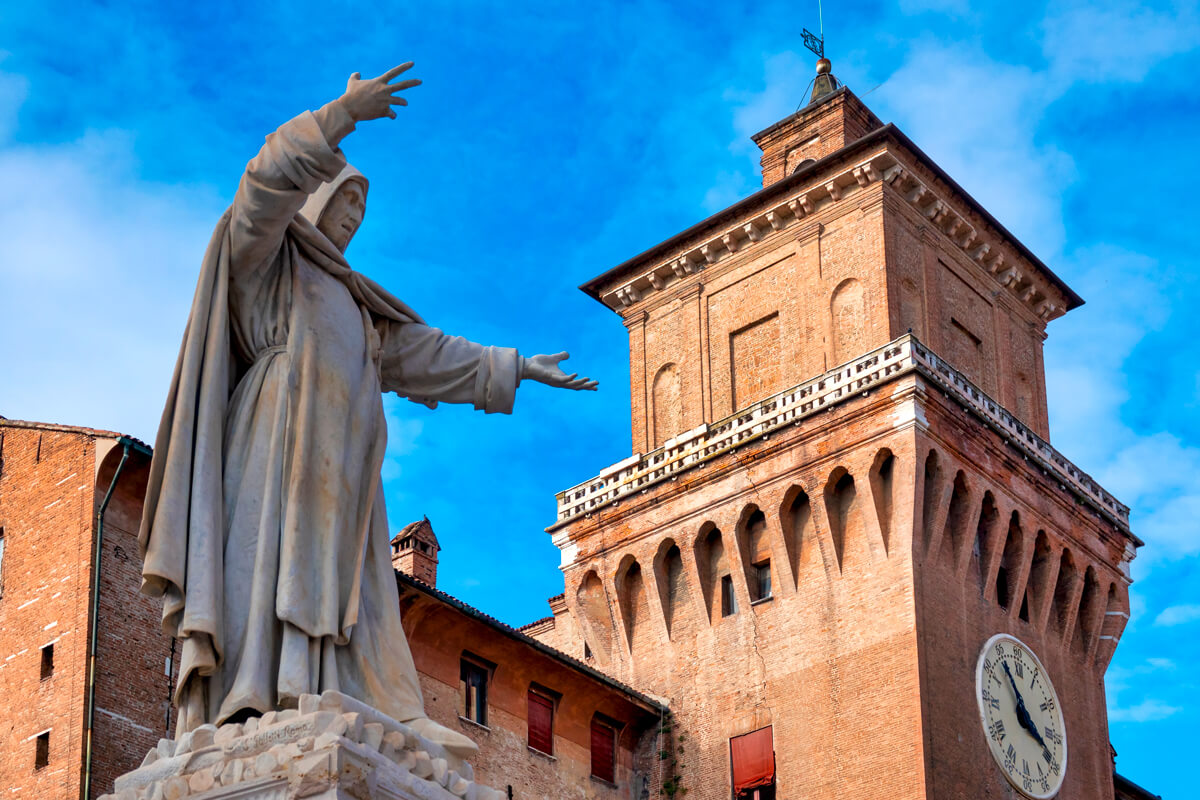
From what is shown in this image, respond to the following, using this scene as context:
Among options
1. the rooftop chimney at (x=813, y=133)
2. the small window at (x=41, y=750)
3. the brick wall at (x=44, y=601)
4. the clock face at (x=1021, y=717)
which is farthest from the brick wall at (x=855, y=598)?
the small window at (x=41, y=750)

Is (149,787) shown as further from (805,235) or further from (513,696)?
(805,235)

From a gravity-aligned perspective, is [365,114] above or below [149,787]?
above

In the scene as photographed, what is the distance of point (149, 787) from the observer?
4535mm

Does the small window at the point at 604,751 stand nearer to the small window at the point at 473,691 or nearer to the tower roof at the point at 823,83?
the small window at the point at 473,691

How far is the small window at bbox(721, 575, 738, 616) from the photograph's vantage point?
30.8m

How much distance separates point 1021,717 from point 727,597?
496 centimetres

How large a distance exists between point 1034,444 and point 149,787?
2853 cm

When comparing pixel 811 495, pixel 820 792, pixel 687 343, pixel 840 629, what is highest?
pixel 687 343

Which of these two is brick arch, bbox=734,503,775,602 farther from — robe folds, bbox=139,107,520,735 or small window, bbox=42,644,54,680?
robe folds, bbox=139,107,520,735

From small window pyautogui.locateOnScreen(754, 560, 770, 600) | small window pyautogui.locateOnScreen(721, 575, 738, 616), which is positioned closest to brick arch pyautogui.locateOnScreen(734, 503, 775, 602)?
small window pyautogui.locateOnScreen(754, 560, 770, 600)

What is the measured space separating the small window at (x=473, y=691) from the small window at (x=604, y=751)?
2810mm

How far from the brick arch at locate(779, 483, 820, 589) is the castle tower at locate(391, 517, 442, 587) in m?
9.25

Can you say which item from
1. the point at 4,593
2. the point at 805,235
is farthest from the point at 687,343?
the point at 4,593

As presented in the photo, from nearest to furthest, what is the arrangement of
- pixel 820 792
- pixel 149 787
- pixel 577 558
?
pixel 149 787, pixel 820 792, pixel 577 558
